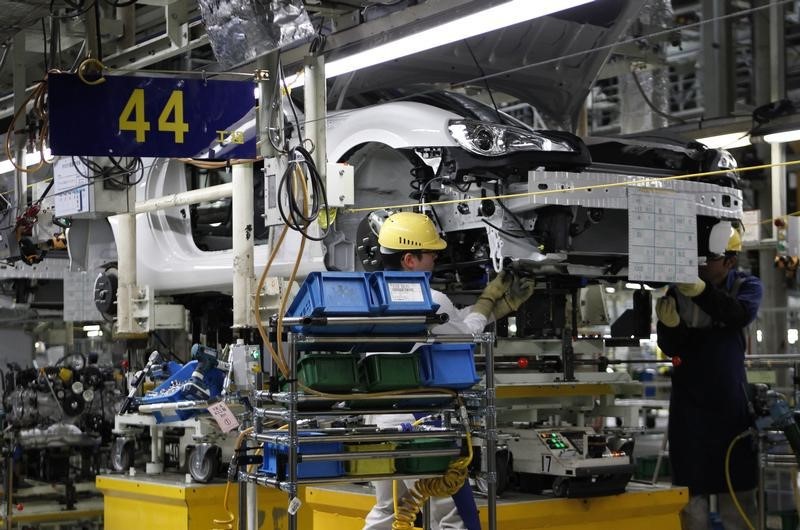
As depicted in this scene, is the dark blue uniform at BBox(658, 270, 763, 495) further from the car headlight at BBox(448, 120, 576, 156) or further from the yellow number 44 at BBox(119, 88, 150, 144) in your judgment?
the yellow number 44 at BBox(119, 88, 150, 144)

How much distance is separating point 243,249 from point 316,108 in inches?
51.2

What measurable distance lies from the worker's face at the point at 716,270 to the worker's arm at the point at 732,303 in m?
0.13

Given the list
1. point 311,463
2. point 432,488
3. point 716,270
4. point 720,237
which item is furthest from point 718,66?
point 311,463

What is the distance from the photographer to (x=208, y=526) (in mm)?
6996

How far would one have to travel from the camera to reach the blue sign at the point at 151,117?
20.3 ft

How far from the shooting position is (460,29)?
5.85 metres

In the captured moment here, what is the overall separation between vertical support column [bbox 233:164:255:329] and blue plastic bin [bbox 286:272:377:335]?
92.9 inches

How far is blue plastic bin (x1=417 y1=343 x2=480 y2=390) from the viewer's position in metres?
4.95

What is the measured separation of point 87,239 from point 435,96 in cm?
399

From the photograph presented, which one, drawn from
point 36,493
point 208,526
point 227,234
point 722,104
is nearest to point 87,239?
point 227,234

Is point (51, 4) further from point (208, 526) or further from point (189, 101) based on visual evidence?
point (208, 526)

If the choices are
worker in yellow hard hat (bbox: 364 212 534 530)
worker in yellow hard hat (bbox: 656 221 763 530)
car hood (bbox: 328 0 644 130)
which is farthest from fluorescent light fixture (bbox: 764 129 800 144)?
worker in yellow hard hat (bbox: 364 212 534 530)

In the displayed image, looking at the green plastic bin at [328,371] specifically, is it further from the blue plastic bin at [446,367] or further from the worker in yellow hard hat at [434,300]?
the worker in yellow hard hat at [434,300]

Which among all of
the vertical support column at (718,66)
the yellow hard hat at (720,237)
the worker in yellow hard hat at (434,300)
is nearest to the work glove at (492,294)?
the worker in yellow hard hat at (434,300)
